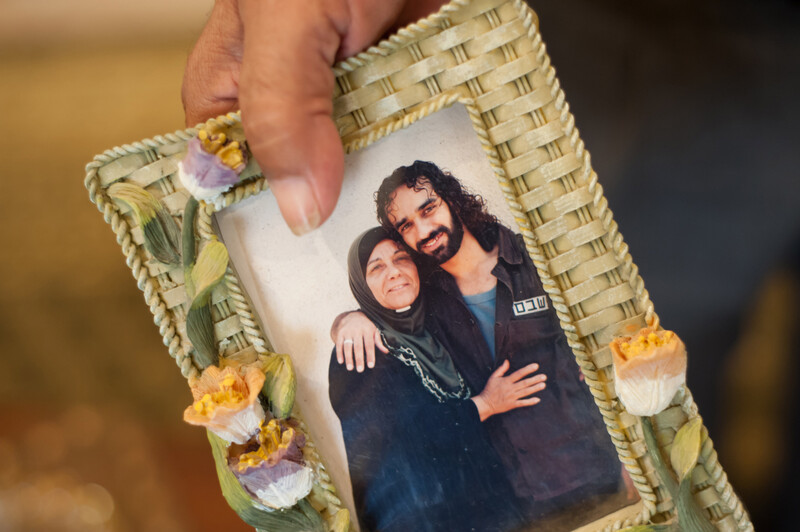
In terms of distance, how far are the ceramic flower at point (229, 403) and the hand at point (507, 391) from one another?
15 cm

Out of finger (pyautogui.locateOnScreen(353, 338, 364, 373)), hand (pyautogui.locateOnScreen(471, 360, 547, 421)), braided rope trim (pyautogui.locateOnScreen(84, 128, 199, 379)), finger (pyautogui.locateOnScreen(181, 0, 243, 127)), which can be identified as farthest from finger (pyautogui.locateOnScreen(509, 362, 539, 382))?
finger (pyautogui.locateOnScreen(181, 0, 243, 127))

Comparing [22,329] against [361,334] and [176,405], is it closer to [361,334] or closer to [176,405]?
[176,405]

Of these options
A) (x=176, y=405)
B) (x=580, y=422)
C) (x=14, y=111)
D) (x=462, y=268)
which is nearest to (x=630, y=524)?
(x=580, y=422)

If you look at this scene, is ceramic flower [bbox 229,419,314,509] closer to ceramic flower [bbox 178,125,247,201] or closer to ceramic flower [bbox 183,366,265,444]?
ceramic flower [bbox 183,366,265,444]

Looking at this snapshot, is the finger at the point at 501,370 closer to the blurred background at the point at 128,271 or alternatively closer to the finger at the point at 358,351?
the finger at the point at 358,351

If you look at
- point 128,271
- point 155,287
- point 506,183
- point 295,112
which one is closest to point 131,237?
point 155,287

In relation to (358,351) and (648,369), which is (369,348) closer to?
(358,351)

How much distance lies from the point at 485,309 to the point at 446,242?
0.17ft

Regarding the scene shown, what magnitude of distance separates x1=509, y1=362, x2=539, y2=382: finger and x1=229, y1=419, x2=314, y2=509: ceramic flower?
0.48ft

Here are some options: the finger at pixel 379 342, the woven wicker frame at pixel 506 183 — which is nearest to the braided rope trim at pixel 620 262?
the woven wicker frame at pixel 506 183

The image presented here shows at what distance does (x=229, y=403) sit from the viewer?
42 centimetres

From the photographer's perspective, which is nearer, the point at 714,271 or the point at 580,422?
the point at 580,422

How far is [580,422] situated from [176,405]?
1.83ft

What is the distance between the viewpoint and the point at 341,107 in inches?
17.5
